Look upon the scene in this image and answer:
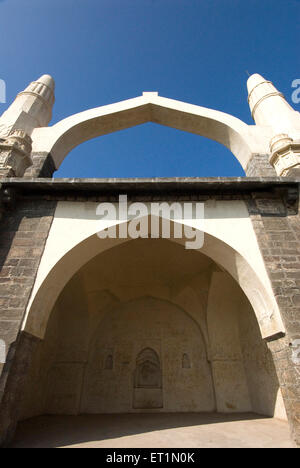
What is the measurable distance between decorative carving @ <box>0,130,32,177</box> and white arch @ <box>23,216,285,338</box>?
1.92 m

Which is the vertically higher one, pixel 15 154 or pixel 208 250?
pixel 15 154

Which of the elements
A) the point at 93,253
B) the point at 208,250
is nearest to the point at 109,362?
the point at 93,253

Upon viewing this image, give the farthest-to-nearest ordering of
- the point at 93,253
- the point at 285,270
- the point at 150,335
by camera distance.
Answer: the point at 150,335 < the point at 93,253 < the point at 285,270

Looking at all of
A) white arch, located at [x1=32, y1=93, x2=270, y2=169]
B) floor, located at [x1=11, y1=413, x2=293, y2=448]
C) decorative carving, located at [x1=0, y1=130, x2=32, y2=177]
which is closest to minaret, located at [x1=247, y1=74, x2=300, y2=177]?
white arch, located at [x1=32, y1=93, x2=270, y2=169]

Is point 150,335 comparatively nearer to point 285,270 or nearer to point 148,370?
point 148,370

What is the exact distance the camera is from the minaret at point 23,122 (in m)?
4.59

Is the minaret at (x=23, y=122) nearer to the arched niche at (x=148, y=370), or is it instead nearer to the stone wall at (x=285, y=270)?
the stone wall at (x=285, y=270)

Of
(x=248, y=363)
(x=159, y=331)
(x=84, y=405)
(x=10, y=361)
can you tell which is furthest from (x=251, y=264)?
(x=84, y=405)

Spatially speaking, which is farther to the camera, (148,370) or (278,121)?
(148,370)

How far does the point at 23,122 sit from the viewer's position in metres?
5.85

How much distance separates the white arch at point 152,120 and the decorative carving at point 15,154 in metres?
0.70

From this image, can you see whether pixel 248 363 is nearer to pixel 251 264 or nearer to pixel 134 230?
pixel 251 264

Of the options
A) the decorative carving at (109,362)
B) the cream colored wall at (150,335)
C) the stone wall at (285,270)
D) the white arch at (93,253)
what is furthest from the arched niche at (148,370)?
the stone wall at (285,270)

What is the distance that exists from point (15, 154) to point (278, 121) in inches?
224
